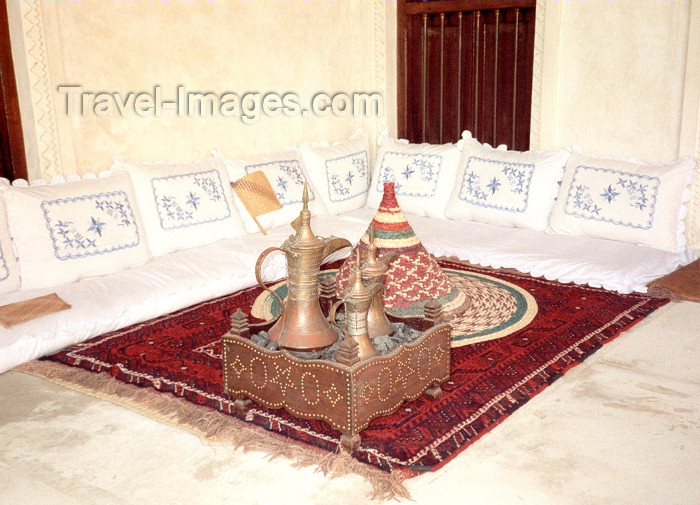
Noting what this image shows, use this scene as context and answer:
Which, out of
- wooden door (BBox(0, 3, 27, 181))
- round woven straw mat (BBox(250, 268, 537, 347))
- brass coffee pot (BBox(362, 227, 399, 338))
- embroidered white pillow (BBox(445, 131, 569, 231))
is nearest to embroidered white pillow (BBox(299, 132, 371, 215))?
embroidered white pillow (BBox(445, 131, 569, 231))

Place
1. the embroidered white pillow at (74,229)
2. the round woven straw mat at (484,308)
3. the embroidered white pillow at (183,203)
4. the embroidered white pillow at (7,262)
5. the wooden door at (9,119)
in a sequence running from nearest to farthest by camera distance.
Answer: the round woven straw mat at (484,308) < the embroidered white pillow at (7,262) < the embroidered white pillow at (74,229) < the wooden door at (9,119) < the embroidered white pillow at (183,203)

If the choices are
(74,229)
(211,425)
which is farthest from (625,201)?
(74,229)

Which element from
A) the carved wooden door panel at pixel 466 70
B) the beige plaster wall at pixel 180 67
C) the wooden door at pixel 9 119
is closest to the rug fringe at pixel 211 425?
the wooden door at pixel 9 119

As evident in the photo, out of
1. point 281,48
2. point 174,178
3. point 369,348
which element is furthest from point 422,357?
point 281,48

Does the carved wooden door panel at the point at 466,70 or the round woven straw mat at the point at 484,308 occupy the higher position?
the carved wooden door panel at the point at 466,70

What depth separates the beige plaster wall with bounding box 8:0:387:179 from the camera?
13.1ft

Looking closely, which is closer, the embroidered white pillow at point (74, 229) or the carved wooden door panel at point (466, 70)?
the embroidered white pillow at point (74, 229)

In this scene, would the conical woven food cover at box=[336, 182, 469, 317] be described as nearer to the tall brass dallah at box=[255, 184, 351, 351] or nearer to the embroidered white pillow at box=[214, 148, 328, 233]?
the tall brass dallah at box=[255, 184, 351, 351]

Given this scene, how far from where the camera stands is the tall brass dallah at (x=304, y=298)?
2.55 metres

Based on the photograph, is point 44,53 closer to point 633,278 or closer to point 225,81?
point 225,81

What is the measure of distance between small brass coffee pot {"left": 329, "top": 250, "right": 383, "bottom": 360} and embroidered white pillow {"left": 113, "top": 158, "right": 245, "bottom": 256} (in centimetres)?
206

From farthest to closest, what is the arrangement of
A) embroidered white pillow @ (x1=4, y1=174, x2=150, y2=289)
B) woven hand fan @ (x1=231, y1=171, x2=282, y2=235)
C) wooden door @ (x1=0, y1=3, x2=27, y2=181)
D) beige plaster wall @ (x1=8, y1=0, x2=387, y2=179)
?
woven hand fan @ (x1=231, y1=171, x2=282, y2=235) < beige plaster wall @ (x1=8, y1=0, x2=387, y2=179) < wooden door @ (x1=0, y1=3, x2=27, y2=181) < embroidered white pillow @ (x1=4, y1=174, x2=150, y2=289)

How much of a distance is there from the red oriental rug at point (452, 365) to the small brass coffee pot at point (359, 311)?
1.01ft

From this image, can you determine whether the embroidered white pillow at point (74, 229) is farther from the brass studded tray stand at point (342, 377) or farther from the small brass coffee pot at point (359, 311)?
the small brass coffee pot at point (359, 311)
